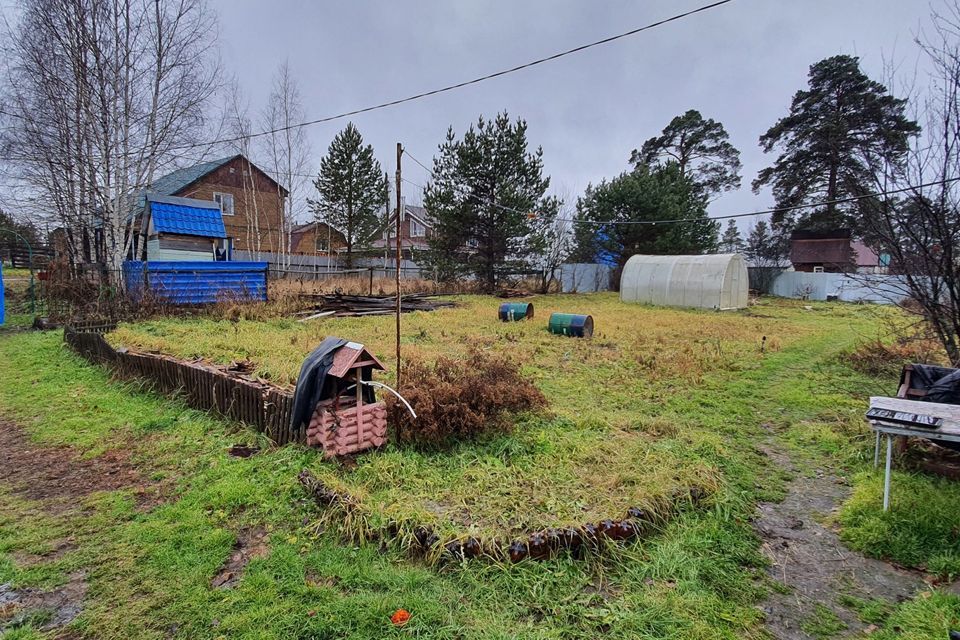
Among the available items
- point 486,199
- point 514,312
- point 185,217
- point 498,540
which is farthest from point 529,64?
point 486,199

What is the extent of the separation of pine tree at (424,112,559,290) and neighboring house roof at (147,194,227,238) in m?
9.24

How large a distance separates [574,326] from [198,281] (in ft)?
33.0

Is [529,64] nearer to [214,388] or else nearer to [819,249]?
[214,388]

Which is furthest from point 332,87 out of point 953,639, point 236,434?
point 953,639

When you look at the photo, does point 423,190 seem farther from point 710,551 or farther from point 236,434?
point 710,551

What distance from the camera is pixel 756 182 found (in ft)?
100

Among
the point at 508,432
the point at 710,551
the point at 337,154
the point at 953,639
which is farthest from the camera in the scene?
the point at 337,154

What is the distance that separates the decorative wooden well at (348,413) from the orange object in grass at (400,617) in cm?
178

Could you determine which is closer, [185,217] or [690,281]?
[185,217]

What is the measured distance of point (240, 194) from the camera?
28516 millimetres

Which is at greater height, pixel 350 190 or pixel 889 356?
pixel 350 190

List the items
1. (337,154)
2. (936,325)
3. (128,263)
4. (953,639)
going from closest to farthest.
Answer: (953,639) → (936,325) → (128,263) → (337,154)

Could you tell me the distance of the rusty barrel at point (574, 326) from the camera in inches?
441

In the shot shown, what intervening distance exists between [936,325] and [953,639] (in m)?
6.24
